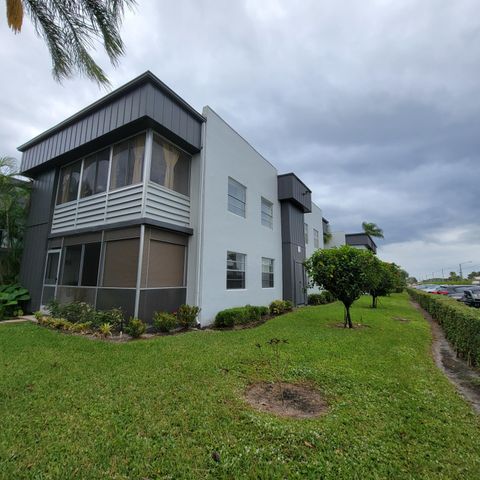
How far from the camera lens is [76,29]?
6.32 metres

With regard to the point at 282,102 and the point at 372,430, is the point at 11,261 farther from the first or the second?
the point at 372,430

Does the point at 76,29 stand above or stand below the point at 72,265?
above

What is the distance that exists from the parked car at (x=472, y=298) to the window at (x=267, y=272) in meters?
15.1

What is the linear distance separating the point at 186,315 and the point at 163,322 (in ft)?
2.68

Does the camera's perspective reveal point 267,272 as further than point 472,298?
No

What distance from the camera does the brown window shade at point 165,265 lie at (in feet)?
25.8

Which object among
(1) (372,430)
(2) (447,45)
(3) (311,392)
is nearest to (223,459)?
(1) (372,430)

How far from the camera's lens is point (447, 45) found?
7.38 meters

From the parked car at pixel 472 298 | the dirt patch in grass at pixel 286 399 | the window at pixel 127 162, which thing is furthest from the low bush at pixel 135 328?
the parked car at pixel 472 298

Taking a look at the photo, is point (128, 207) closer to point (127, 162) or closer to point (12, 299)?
point (127, 162)

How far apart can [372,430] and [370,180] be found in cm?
1693

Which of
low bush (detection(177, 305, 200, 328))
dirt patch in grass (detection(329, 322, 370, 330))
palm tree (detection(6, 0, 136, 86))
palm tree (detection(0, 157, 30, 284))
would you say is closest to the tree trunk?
dirt patch in grass (detection(329, 322, 370, 330))

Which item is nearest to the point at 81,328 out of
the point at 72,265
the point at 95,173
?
the point at 72,265

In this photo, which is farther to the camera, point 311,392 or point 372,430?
point 311,392
